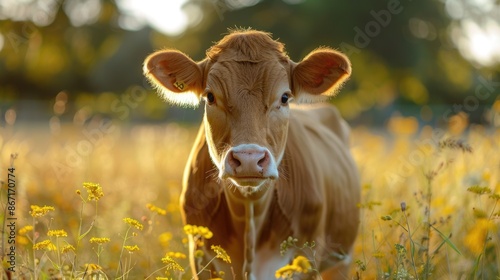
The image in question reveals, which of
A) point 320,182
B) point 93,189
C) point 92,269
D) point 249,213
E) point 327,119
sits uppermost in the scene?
point 327,119

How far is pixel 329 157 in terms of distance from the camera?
17.9ft

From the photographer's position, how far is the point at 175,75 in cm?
438

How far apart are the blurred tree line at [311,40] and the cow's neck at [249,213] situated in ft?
40.1

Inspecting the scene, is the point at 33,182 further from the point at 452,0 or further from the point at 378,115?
the point at 378,115

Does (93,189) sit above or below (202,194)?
A: below

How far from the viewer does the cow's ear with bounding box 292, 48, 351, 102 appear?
432cm

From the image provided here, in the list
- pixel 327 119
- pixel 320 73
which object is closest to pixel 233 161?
pixel 320 73

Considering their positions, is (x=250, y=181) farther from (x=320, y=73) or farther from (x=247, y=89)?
(x=320, y=73)

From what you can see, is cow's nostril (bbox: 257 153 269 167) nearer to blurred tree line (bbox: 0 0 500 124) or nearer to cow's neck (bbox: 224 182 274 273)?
cow's neck (bbox: 224 182 274 273)

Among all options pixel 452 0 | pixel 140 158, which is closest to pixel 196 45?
pixel 452 0

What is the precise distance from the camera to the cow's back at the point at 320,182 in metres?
4.34

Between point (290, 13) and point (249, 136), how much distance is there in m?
14.4

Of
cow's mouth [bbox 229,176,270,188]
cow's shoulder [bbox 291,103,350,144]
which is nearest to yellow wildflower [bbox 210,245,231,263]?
cow's mouth [bbox 229,176,270,188]

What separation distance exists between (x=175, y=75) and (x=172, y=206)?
1.17 meters
